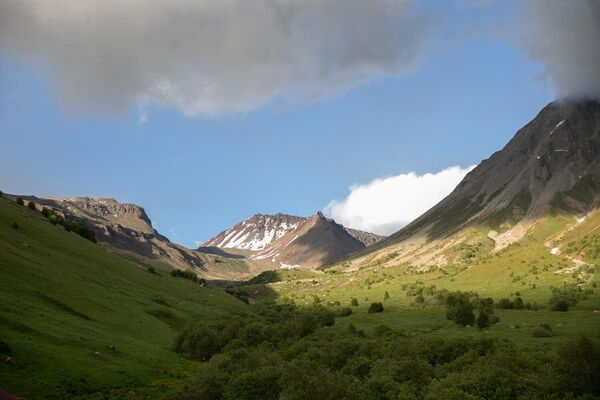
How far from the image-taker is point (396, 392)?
3572 cm

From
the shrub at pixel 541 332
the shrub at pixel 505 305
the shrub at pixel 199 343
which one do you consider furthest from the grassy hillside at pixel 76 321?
the shrub at pixel 505 305

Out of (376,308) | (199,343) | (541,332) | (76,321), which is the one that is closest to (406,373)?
(541,332)

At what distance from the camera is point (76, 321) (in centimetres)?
5128

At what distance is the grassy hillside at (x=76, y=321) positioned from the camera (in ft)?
121

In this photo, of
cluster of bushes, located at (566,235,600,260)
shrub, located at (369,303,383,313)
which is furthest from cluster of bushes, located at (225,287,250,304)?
cluster of bushes, located at (566,235,600,260)

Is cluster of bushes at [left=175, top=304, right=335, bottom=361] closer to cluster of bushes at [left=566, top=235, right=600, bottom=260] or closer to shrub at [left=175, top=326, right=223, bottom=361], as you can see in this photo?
shrub at [left=175, top=326, right=223, bottom=361]

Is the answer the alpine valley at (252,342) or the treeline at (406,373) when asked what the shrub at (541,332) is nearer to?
the alpine valley at (252,342)

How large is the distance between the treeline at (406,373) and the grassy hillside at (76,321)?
24.7 ft

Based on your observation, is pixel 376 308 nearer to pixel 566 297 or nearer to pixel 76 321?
pixel 566 297

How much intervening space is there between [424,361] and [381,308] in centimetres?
6014

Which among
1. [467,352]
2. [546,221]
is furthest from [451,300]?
[546,221]

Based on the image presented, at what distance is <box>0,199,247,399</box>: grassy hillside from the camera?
36750mm

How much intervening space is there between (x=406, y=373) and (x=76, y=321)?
118ft

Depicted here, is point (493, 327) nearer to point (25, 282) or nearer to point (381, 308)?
point (381, 308)
